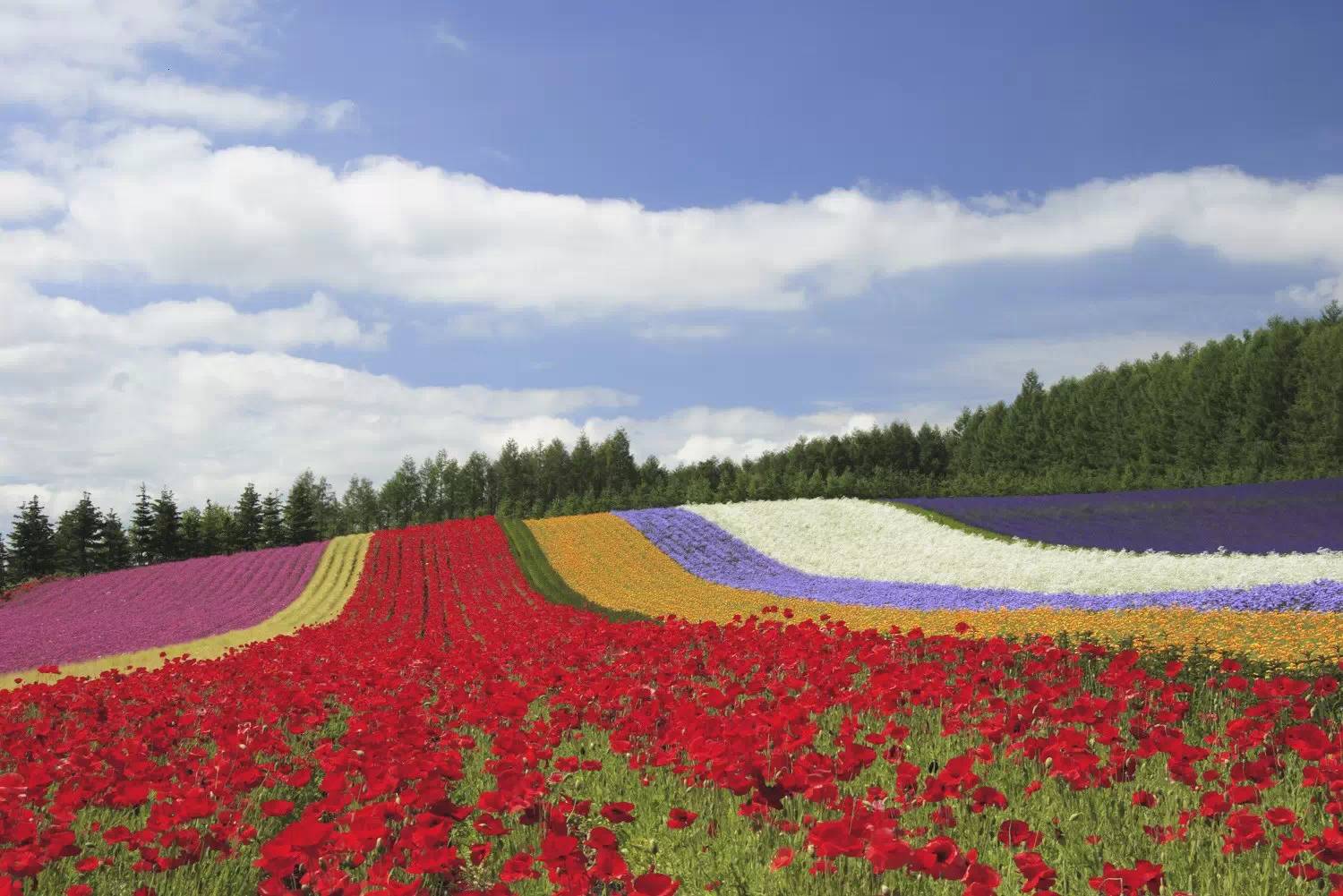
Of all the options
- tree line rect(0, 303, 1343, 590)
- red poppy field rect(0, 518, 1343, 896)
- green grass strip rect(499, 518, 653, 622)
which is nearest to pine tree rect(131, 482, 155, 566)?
tree line rect(0, 303, 1343, 590)

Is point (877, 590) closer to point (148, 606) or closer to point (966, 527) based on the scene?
point (966, 527)

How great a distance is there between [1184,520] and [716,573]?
1706cm

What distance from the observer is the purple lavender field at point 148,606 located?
27.5 metres

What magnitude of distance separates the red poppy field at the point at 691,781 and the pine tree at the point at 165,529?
59446 mm

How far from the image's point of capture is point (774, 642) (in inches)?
394

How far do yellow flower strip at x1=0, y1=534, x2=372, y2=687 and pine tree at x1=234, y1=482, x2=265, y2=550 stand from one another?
2267cm

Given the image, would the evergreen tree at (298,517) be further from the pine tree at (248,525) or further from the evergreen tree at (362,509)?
the evergreen tree at (362,509)

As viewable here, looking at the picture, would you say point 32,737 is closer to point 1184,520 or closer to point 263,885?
point 263,885

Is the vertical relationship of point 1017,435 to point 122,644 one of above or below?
above

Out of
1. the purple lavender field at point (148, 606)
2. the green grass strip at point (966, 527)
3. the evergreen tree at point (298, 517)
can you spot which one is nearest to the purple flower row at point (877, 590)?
the green grass strip at point (966, 527)

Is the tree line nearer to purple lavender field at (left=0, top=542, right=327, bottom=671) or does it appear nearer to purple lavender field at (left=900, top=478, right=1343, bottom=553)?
purple lavender field at (left=900, top=478, right=1343, bottom=553)

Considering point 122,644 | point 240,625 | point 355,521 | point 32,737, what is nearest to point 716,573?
point 240,625

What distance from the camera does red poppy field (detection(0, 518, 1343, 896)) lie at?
13.0 ft

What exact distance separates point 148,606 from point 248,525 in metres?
32.1
